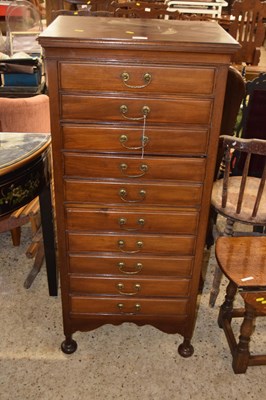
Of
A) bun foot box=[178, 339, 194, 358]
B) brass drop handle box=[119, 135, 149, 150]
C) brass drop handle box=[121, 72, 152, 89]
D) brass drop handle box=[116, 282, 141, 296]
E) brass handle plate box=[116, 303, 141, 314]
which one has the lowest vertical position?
bun foot box=[178, 339, 194, 358]

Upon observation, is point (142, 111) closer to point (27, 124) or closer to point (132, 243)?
point (132, 243)

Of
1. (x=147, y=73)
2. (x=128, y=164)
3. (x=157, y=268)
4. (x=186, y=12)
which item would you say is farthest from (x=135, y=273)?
(x=186, y=12)

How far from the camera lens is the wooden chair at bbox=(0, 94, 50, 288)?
247cm

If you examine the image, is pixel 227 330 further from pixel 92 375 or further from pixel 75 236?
pixel 75 236

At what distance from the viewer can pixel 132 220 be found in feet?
6.26

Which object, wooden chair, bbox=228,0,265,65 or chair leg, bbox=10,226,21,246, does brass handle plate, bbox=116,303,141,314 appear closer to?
chair leg, bbox=10,226,21,246

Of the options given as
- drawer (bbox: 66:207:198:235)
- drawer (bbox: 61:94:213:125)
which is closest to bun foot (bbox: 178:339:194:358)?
drawer (bbox: 66:207:198:235)

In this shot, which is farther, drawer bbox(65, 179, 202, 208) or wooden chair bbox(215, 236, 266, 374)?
wooden chair bbox(215, 236, 266, 374)

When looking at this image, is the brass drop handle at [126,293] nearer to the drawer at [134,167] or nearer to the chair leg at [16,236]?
the drawer at [134,167]

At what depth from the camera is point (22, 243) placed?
10.2 feet

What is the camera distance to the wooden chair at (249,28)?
174 inches

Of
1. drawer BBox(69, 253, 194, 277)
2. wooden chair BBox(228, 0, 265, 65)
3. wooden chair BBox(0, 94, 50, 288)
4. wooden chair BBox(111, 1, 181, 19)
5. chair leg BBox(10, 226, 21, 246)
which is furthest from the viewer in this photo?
wooden chair BBox(111, 1, 181, 19)

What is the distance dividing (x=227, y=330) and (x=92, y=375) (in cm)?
76

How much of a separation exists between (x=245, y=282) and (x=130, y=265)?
53 cm
